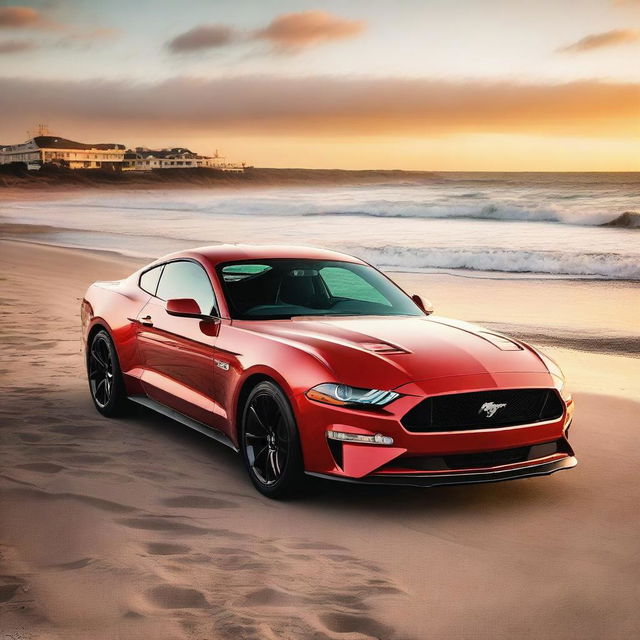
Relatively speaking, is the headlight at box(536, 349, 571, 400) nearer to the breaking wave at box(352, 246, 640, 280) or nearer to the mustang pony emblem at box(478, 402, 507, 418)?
the mustang pony emblem at box(478, 402, 507, 418)

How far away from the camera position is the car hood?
540 centimetres

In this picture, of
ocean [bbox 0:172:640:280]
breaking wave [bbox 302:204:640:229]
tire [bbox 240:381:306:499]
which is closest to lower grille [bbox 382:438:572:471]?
tire [bbox 240:381:306:499]

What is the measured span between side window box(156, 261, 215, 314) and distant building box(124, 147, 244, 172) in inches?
3001

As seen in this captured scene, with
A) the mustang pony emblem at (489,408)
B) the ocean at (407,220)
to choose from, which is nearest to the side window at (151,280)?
the mustang pony emblem at (489,408)

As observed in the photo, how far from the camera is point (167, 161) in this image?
96375 millimetres

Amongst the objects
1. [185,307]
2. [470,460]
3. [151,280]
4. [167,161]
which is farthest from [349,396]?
[167,161]

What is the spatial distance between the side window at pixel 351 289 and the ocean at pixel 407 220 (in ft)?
57.7

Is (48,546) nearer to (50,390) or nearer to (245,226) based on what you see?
(50,390)

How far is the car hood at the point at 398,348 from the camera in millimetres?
5398

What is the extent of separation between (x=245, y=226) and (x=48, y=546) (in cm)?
4770

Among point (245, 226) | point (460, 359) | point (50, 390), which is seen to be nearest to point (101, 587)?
point (460, 359)

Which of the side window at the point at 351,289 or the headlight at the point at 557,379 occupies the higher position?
the side window at the point at 351,289

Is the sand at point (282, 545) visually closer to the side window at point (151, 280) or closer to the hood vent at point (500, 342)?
the hood vent at point (500, 342)

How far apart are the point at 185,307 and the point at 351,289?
1.28 meters
